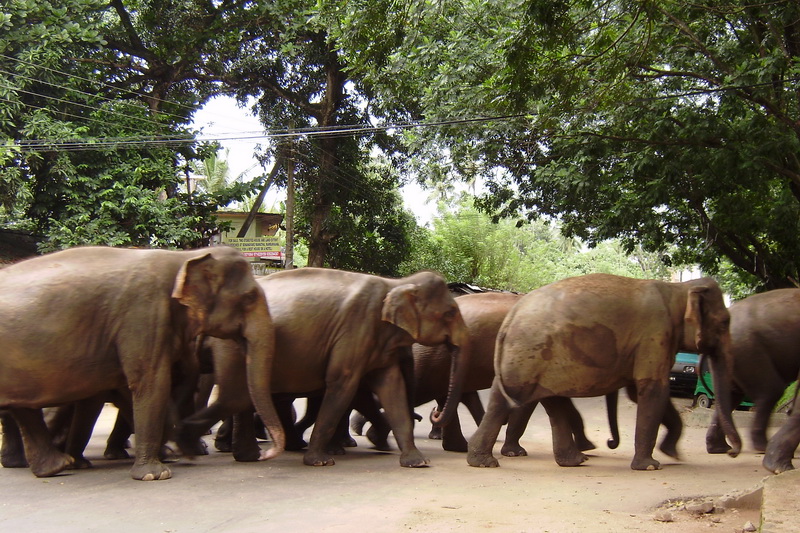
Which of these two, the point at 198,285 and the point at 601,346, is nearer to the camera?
the point at 198,285

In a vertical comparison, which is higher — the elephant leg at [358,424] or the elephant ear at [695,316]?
the elephant ear at [695,316]

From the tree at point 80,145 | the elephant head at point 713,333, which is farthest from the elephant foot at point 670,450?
the tree at point 80,145

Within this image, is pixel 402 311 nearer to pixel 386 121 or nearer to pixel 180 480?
pixel 180 480

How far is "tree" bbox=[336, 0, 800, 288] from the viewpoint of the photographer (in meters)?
10.1

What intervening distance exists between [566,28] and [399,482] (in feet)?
16.4

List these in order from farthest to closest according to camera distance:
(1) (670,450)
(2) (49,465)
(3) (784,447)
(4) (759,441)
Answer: (4) (759,441) < (1) (670,450) < (3) (784,447) < (2) (49,465)

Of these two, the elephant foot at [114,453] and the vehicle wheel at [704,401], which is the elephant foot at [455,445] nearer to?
the elephant foot at [114,453]

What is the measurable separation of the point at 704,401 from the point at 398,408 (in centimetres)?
849

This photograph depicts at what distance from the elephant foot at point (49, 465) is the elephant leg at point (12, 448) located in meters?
0.62

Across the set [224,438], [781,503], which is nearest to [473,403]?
[224,438]

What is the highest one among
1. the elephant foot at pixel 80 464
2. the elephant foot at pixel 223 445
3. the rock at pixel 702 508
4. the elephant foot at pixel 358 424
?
the rock at pixel 702 508

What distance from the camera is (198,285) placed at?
701 centimetres

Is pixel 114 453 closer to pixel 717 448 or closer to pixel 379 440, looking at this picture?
pixel 379 440

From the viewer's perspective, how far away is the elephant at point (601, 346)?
7828mm
